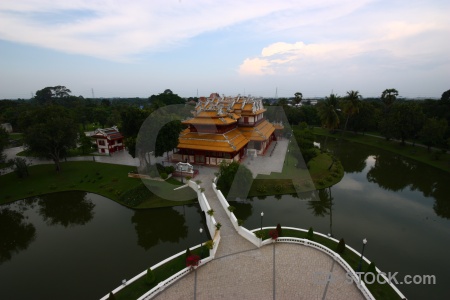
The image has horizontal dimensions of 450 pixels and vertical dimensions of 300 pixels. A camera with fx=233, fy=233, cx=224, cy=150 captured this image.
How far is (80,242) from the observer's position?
19.5 meters

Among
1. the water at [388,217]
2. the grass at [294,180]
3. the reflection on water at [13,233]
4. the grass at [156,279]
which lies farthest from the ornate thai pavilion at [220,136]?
the reflection on water at [13,233]

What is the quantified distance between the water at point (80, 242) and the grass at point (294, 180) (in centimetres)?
864

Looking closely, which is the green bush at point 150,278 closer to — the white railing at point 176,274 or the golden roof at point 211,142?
the white railing at point 176,274

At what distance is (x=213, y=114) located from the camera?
3594 centimetres

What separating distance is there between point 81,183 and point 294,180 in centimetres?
2783

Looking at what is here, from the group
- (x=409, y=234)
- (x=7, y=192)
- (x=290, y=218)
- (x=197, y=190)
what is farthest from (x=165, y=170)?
(x=409, y=234)

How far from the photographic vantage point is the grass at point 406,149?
131ft

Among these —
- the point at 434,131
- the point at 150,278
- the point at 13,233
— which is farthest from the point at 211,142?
the point at 434,131

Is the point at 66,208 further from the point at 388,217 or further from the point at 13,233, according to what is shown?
the point at 388,217

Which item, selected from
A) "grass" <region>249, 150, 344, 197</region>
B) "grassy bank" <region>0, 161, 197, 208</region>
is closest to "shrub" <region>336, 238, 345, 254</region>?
"grass" <region>249, 150, 344, 197</region>

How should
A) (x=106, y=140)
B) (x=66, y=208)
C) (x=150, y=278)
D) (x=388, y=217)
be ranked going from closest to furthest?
1. (x=150, y=278)
2. (x=388, y=217)
3. (x=66, y=208)
4. (x=106, y=140)

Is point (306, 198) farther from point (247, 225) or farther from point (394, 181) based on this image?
point (394, 181)

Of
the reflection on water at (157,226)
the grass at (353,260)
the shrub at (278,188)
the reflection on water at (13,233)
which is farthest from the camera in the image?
the shrub at (278,188)

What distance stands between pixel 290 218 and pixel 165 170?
16887mm
